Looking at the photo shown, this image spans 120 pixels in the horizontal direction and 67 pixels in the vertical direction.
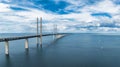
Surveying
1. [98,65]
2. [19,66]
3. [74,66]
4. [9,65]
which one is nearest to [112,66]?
[98,65]

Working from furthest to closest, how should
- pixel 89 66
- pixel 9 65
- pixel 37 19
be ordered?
pixel 37 19 < pixel 9 65 < pixel 89 66

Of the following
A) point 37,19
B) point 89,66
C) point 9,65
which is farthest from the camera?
point 37,19

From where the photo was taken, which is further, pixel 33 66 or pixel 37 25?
pixel 37 25

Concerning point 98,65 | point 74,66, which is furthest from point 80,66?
point 98,65

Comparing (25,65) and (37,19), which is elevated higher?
(37,19)

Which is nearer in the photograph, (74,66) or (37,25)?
(74,66)

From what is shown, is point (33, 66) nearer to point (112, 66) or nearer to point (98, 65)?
point (98, 65)

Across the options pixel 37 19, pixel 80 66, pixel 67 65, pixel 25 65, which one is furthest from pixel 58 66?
pixel 37 19

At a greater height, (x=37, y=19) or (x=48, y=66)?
(x=37, y=19)

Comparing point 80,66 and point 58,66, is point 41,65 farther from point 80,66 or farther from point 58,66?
point 80,66
